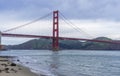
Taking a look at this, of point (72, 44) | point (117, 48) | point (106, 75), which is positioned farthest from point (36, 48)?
point (106, 75)

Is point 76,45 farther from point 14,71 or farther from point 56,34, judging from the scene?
point 14,71

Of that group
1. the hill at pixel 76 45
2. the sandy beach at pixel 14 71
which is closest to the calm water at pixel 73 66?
the sandy beach at pixel 14 71

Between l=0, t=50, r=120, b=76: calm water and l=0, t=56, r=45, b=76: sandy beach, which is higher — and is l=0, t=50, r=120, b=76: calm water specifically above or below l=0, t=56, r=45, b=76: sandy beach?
below

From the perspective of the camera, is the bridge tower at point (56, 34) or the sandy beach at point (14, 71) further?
the bridge tower at point (56, 34)

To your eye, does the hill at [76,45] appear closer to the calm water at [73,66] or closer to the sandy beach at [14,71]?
the calm water at [73,66]

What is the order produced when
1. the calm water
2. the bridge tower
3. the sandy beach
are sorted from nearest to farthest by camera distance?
1. the sandy beach
2. the calm water
3. the bridge tower

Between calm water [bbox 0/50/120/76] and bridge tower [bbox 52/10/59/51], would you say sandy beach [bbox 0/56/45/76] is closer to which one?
calm water [bbox 0/50/120/76]

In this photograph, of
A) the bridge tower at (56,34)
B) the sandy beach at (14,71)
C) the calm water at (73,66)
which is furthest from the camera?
the bridge tower at (56,34)

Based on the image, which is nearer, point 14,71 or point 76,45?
point 14,71

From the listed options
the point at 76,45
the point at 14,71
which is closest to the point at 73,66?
the point at 14,71

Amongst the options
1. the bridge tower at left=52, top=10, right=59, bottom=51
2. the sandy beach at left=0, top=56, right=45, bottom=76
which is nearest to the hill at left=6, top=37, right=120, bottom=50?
the bridge tower at left=52, top=10, right=59, bottom=51

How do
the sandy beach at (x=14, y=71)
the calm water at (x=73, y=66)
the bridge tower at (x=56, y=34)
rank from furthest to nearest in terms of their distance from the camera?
1. the bridge tower at (x=56, y=34)
2. the calm water at (x=73, y=66)
3. the sandy beach at (x=14, y=71)

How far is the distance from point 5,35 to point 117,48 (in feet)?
198

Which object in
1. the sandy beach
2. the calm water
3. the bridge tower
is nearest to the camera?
the sandy beach
